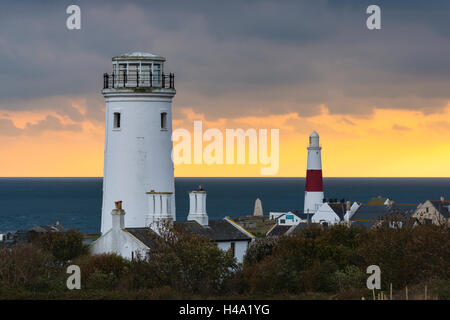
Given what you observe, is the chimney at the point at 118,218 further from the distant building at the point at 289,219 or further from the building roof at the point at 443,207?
the distant building at the point at 289,219

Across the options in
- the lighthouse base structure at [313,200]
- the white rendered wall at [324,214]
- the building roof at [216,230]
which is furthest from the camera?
the lighthouse base structure at [313,200]

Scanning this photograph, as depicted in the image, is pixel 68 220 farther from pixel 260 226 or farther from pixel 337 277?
pixel 337 277

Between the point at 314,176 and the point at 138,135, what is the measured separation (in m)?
40.4

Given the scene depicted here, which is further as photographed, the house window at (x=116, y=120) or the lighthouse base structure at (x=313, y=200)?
the lighthouse base structure at (x=313, y=200)

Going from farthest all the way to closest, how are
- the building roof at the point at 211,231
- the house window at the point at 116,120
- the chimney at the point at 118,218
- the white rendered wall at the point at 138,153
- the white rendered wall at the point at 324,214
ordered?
1. the white rendered wall at the point at 324,214
2. the house window at the point at 116,120
3. the white rendered wall at the point at 138,153
4. the chimney at the point at 118,218
5. the building roof at the point at 211,231

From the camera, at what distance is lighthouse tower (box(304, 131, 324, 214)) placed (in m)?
82.8

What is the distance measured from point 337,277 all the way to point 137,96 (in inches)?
591

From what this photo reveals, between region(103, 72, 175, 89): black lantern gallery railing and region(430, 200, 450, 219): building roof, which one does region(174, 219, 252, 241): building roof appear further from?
region(430, 200, 450, 219): building roof

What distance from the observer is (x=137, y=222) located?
4475 centimetres

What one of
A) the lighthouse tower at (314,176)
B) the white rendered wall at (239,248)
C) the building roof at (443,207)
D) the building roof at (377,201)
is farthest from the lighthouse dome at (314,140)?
the white rendered wall at (239,248)

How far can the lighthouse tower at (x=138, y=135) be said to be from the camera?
4506cm

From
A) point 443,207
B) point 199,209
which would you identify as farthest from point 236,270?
point 443,207

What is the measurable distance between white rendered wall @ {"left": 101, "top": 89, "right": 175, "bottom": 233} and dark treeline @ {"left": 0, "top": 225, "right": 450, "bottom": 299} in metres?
5.78
